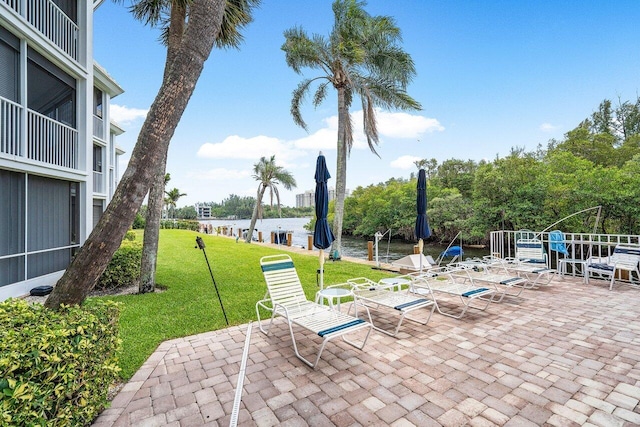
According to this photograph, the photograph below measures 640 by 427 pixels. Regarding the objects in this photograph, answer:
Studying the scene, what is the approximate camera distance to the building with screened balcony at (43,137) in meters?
6.11

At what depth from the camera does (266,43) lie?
44.3ft

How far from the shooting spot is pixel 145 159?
2934 millimetres

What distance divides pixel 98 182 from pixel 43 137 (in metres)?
7.76

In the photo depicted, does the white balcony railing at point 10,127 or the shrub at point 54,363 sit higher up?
the white balcony railing at point 10,127

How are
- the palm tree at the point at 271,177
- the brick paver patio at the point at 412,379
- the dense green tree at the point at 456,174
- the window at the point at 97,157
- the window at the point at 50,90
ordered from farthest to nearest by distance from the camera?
the dense green tree at the point at 456,174, the palm tree at the point at 271,177, the window at the point at 97,157, the window at the point at 50,90, the brick paver patio at the point at 412,379

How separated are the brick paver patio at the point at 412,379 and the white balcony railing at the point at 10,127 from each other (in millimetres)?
5562

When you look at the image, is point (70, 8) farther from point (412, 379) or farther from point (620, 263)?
point (620, 263)

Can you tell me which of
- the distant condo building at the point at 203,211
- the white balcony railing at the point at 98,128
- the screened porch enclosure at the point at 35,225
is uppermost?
the white balcony railing at the point at 98,128

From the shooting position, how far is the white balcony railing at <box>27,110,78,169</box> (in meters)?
6.71

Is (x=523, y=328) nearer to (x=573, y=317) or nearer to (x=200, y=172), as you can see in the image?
(x=573, y=317)

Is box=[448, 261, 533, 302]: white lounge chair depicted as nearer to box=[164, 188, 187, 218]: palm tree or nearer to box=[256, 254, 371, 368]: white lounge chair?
box=[256, 254, 371, 368]: white lounge chair

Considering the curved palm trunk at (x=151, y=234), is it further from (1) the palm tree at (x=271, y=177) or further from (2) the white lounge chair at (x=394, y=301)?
(1) the palm tree at (x=271, y=177)

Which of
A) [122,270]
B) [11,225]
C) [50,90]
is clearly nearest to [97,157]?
[50,90]

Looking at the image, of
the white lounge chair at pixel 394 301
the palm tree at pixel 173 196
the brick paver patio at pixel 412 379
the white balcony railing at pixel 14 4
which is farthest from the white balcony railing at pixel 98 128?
the palm tree at pixel 173 196
